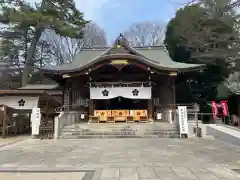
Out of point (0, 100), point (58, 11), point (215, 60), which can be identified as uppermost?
point (58, 11)

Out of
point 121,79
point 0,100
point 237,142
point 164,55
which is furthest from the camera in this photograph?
point 164,55

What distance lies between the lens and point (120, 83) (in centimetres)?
1612

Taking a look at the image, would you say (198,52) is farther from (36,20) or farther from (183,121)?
(36,20)

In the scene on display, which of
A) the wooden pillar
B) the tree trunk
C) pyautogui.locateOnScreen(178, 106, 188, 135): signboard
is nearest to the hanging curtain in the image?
the wooden pillar

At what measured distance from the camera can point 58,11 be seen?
25.3 meters

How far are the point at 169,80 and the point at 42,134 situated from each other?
29.4 ft

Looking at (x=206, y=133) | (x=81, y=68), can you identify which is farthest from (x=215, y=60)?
(x=81, y=68)

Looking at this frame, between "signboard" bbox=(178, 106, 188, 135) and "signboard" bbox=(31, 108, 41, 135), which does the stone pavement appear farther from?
"signboard" bbox=(31, 108, 41, 135)

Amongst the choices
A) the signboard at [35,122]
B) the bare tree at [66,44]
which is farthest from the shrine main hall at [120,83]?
the bare tree at [66,44]

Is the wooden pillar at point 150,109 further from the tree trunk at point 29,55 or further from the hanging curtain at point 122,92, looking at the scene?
the tree trunk at point 29,55

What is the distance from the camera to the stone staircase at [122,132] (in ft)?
40.8

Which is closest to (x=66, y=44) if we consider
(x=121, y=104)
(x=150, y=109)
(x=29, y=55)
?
(x=29, y=55)

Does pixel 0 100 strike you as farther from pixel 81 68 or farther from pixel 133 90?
pixel 133 90

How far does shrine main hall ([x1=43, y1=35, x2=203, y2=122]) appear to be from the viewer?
15.6 m
